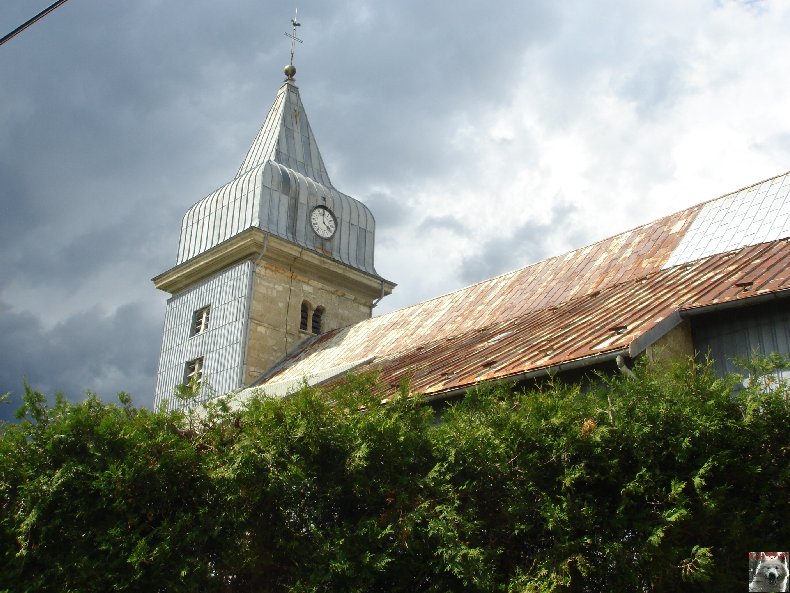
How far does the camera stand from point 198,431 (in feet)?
29.7

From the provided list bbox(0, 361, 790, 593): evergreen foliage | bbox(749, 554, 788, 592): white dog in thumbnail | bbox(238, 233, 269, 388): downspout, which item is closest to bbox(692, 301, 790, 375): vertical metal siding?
bbox(0, 361, 790, 593): evergreen foliage

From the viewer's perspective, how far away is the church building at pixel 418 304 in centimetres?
1220

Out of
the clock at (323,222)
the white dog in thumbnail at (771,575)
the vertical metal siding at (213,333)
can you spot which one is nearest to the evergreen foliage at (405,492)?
the white dog in thumbnail at (771,575)

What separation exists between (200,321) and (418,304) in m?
8.50

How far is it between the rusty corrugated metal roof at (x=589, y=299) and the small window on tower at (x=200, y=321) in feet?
18.6

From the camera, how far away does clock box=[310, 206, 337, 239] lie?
28.9 m

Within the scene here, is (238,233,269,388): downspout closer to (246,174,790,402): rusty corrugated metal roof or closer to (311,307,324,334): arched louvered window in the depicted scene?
(311,307,324,334): arched louvered window

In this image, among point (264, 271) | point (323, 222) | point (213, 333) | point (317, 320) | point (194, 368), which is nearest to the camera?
point (264, 271)

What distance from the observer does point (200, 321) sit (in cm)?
2906

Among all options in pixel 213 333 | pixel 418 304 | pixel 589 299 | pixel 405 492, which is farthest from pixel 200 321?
pixel 405 492

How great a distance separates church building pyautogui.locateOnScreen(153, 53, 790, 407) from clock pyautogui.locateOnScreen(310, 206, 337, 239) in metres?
0.04

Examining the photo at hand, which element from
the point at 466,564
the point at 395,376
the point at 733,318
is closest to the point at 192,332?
the point at 395,376

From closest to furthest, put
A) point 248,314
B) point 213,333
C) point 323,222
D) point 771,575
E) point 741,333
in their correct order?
point 771,575 → point 741,333 → point 248,314 → point 213,333 → point 323,222

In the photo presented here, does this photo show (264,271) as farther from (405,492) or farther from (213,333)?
(405,492)
